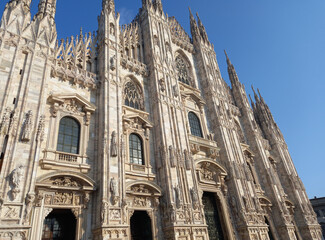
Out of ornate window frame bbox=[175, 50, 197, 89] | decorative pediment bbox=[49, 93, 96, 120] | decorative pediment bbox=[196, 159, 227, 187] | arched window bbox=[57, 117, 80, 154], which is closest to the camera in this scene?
arched window bbox=[57, 117, 80, 154]

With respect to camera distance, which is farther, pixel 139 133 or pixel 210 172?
pixel 210 172

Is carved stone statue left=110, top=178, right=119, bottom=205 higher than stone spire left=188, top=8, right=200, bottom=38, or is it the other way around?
stone spire left=188, top=8, right=200, bottom=38

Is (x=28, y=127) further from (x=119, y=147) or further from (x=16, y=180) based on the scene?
(x=119, y=147)

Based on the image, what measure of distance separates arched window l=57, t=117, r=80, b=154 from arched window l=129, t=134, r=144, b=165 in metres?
3.42

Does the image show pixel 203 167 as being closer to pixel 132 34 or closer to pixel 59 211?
pixel 59 211

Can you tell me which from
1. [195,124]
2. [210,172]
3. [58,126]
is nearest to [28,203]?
[58,126]

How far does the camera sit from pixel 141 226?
1396 centimetres

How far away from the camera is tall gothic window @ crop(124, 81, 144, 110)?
17.3 metres

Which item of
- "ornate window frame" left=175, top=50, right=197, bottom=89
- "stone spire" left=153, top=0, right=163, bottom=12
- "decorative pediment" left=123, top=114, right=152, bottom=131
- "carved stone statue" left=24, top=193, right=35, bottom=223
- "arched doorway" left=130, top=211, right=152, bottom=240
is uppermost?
"stone spire" left=153, top=0, right=163, bottom=12

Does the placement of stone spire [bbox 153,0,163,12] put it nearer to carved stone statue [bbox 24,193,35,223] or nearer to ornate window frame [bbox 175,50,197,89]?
ornate window frame [bbox 175,50,197,89]

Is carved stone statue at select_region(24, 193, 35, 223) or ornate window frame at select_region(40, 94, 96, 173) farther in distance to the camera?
ornate window frame at select_region(40, 94, 96, 173)

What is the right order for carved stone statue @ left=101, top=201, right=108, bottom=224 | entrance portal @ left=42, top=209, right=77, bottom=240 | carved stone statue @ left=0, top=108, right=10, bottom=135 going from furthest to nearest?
1. entrance portal @ left=42, top=209, right=77, bottom=240
2. carved stone statue @ left=101, top=201, right=108, bottom=224
3. carved stone statue @ left=0, top=108, right=10, bottom=135

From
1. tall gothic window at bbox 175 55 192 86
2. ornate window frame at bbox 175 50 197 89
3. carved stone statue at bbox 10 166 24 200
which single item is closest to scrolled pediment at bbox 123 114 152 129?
carved stone statue at bbox 10 166 24 200

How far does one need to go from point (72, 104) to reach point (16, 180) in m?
5.59
